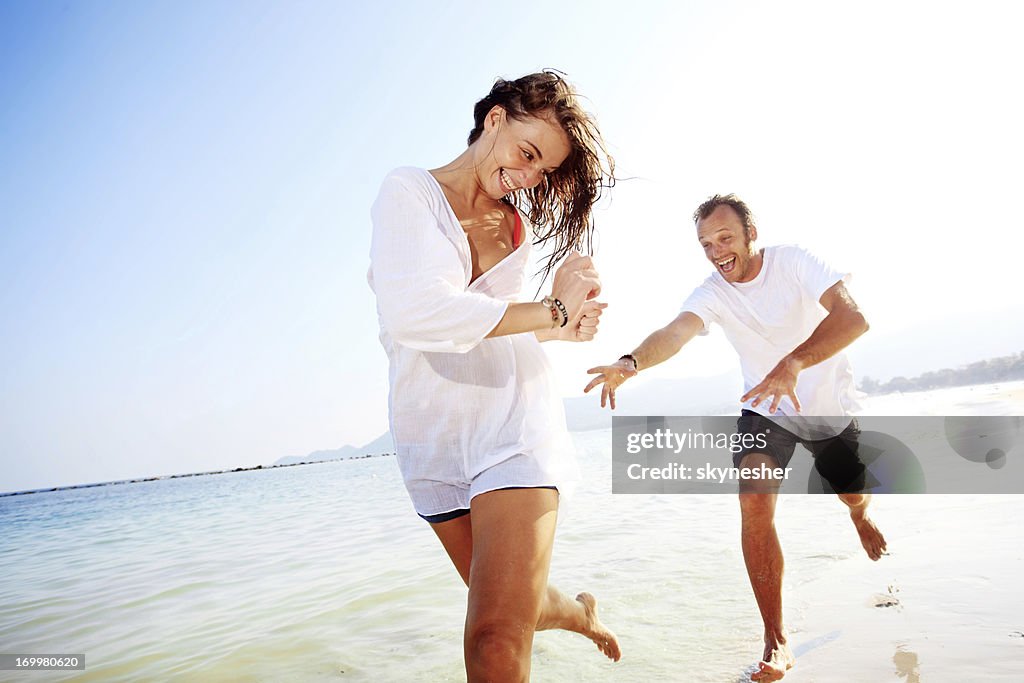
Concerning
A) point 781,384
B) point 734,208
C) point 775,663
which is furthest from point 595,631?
point 734,208

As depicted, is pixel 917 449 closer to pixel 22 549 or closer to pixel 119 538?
pixel 119 538

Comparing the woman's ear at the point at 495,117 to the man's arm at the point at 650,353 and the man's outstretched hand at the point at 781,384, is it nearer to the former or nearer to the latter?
the man's arm at the point at 650,353

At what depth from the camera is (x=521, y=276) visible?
217 centimetres

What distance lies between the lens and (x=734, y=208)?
390 cm

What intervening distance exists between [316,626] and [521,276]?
3.25m

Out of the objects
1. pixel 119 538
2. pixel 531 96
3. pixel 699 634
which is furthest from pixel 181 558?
pixel 531 96

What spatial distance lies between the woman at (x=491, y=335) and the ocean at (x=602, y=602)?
0.38 meters

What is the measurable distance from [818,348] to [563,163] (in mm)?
1881

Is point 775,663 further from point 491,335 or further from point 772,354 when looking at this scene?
point 491,335

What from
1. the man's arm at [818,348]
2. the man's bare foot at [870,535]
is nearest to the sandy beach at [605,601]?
the man's bare foot at [870,535]

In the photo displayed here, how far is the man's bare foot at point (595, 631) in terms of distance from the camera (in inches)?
108

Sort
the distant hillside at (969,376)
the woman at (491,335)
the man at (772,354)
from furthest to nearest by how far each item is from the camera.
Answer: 1. the distant hillside at (969,376)
2. the man at (772,354)
3. the woman at (491,335)

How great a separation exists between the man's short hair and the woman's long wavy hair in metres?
1.80

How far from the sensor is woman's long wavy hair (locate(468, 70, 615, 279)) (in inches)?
76.5
